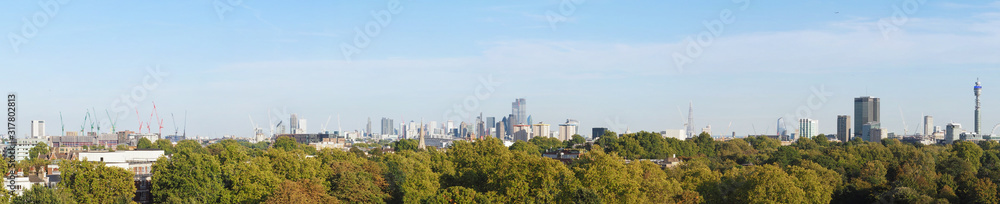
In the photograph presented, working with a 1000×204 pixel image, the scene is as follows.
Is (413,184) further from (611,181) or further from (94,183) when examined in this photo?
(94,183)

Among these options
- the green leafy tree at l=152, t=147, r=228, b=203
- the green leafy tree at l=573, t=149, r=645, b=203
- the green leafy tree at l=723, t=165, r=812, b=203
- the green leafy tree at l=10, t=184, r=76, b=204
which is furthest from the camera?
the green leafy tree at l=152, t=147, r=228, b=203

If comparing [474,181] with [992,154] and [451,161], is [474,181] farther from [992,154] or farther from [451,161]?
[992,154]

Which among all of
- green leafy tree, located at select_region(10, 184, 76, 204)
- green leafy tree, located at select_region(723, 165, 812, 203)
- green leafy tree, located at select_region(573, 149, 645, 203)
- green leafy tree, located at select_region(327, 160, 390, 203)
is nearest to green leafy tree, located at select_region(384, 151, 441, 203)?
green leafy tree, located at select_region(327, 160, 390, 203)

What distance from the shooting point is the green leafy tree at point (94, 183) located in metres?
72.7

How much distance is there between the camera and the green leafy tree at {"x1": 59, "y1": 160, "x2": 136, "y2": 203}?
7269 cm

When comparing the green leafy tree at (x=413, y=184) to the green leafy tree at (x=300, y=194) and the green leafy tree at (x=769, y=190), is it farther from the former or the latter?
the green leafy tree at (x=769, y=190)

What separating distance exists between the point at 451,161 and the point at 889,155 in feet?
208

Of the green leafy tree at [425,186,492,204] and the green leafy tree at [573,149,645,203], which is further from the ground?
the green leafy tree at [573,149,645,203]

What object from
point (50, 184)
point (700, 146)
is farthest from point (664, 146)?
point (50, 184)

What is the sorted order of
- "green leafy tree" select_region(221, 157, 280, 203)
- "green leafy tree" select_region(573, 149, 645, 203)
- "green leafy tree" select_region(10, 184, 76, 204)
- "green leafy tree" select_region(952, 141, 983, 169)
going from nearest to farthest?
"green leafy tree" select_region(573, 149, 645, 203) → "green leafy tree" select_region(10, 184, 76, 204) → "green leafy tree" select_region(221, 157, 280, 203) → "green leafy tree" select_region(952, 141, 983, 169)

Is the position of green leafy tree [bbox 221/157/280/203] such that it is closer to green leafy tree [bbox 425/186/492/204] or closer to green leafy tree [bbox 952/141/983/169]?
green leafy tree [bbox 425/186/492/204]

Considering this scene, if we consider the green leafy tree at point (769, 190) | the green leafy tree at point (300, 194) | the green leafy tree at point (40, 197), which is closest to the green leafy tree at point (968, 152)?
the green leafy tree at point (769, 190)

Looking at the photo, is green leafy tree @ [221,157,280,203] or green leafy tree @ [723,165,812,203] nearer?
green leafy tree @ [723,165,812,203]

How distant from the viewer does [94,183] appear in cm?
7306
